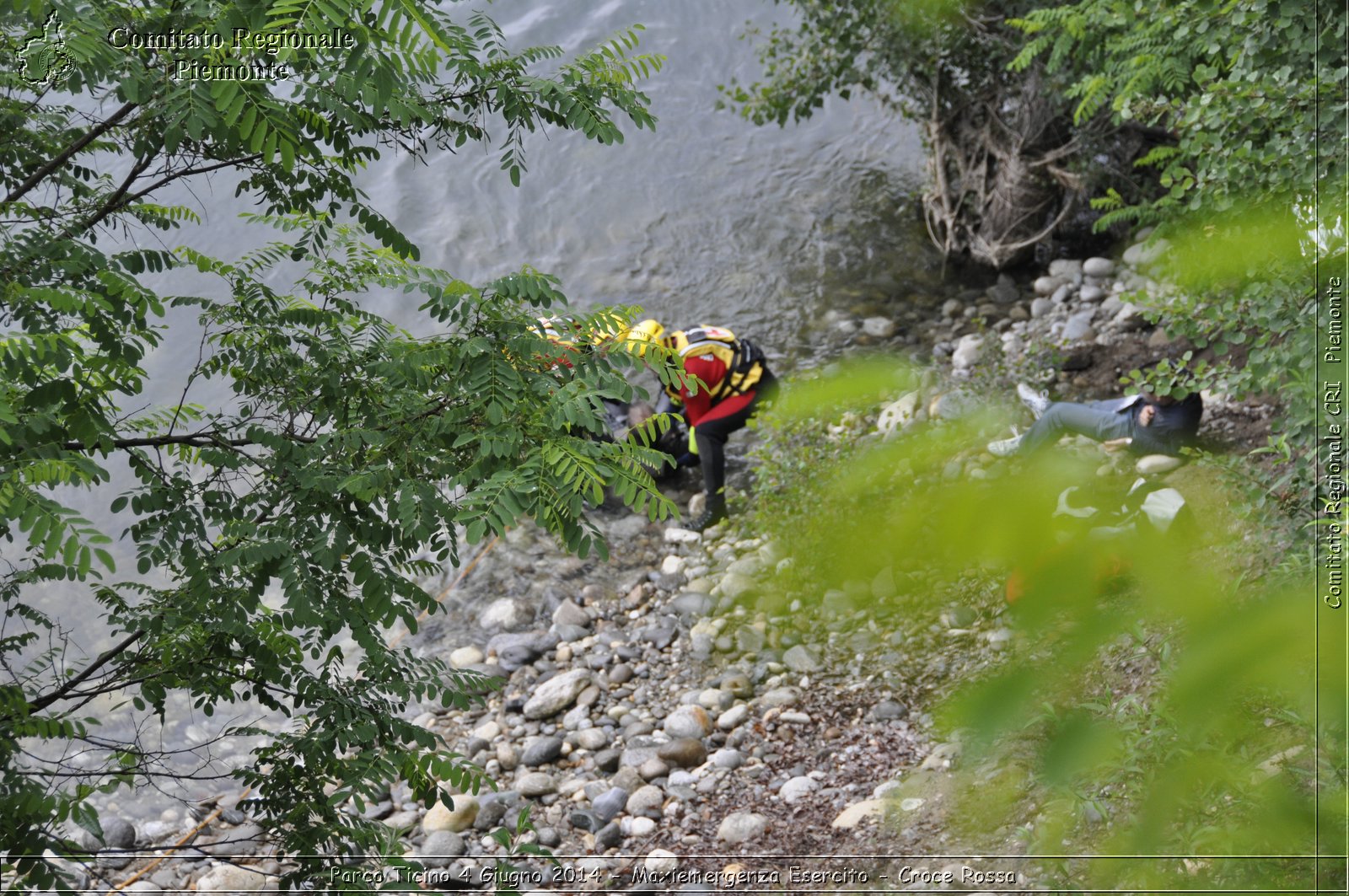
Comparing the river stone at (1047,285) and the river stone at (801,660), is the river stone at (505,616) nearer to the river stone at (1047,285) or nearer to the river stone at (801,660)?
the river stone at (801,660)

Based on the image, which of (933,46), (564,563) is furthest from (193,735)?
(933,46)

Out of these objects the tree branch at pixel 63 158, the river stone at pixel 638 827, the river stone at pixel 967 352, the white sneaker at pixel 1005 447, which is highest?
the river stone at pixel 967 352

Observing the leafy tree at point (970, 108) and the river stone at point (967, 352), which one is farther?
the leafy tree at point (970, 108)

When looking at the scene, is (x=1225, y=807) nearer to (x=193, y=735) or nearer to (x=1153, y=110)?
(x=1153, y=110)

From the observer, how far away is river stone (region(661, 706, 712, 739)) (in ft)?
16.2

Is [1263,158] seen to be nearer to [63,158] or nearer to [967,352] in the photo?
[63,158]

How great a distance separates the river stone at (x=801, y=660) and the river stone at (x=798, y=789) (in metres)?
0.77

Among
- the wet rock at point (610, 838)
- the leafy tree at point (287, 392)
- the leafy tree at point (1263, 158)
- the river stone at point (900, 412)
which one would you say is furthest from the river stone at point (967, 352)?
the river stone at point (900, 412)

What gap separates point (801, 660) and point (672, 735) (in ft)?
2.59

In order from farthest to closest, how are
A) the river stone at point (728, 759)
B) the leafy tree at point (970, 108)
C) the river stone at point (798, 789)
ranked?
1. the leafy tree at point (970, 108)
2. the river stone at point (728, 759)
3. the river stone at point (798, 789)

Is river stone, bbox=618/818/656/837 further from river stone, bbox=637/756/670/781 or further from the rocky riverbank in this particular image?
river stone, bbox=637/756/670/781

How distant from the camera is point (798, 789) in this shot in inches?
169

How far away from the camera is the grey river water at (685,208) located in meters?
9.74

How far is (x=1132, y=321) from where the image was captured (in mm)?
7355
